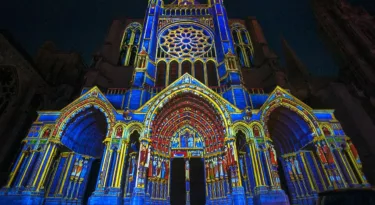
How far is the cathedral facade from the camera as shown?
28.3 ft

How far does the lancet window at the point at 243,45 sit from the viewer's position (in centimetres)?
1656

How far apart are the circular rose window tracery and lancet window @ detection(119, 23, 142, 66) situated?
277 centimetres

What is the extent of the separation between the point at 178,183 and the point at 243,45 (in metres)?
12.9

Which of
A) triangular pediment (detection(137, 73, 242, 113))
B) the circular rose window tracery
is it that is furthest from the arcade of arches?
the circular rose window tracery

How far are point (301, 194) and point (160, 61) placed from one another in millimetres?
12310

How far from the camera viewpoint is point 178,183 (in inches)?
450

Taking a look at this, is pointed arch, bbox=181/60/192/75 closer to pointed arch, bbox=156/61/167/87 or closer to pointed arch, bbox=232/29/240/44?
pointed arch, bbox=156/61/167/87

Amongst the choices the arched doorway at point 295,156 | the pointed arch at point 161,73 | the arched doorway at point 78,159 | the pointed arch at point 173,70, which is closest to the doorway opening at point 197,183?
the arched doorway at point 295,156

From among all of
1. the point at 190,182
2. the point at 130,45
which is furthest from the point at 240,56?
the point at 190,182

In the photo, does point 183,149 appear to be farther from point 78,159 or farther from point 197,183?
point 78,159

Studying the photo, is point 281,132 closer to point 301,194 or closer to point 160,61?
point 301,194

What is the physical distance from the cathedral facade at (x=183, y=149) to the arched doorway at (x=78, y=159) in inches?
1.9

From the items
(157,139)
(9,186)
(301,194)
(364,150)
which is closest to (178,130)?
(157,139)

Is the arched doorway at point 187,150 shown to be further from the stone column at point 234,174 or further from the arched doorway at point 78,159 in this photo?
the arched doorway at point 78,159
